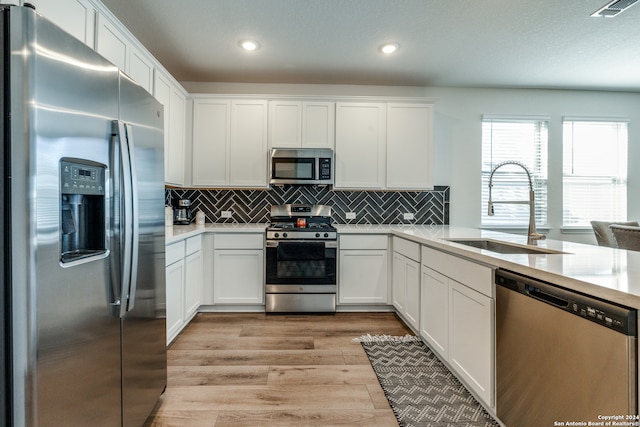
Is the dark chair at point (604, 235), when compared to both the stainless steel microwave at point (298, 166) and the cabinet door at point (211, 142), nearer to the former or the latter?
the stainless steel microwave at point (298, 166)

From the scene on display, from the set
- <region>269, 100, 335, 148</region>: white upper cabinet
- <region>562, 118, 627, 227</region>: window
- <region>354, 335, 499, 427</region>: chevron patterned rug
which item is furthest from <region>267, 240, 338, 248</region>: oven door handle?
<region>562, 118, 627, 227</region>: window

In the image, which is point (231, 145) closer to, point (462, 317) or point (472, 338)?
point (462, 317)

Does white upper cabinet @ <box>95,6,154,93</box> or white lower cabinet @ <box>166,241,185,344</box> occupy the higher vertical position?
white upper cabinet @ <box>95,6,154,93</box>

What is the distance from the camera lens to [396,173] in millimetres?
3551

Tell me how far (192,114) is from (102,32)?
1562mm

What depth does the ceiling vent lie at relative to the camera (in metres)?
2.16

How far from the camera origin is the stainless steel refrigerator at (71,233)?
2.84ft

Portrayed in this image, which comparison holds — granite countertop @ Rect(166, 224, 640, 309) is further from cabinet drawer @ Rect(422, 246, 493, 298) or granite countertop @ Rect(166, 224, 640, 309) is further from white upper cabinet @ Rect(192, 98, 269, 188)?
white upper cabinet @ Rect(192, 98, 269, 188)

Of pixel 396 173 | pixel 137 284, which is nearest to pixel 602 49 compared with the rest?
pixel 396 173

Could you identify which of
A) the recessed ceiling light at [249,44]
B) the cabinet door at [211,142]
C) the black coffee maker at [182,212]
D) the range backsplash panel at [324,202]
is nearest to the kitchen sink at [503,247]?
the range backsplash panel at [324,202]

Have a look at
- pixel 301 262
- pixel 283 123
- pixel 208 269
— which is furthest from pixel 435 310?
pixel 283 123

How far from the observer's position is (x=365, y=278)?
3260mm

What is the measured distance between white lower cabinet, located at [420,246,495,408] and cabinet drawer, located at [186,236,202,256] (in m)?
1.92

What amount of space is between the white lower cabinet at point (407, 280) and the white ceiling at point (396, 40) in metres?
1.76
